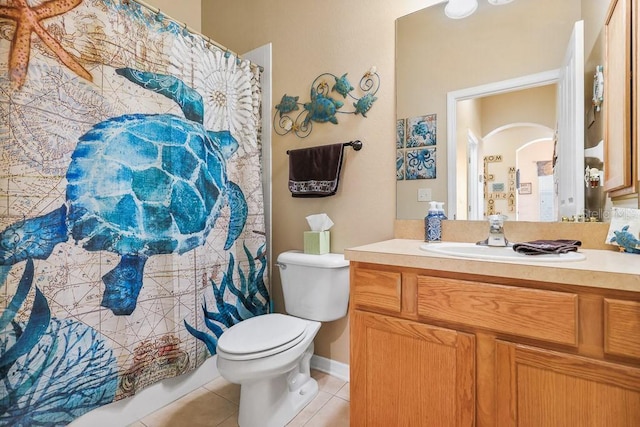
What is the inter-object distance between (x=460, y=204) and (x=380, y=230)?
42cm

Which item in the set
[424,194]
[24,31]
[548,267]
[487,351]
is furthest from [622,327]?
[24,31]

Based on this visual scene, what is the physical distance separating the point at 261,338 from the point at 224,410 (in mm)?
545

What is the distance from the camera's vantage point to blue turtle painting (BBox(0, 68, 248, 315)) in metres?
1.23

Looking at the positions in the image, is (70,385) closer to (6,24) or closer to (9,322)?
(9,322)

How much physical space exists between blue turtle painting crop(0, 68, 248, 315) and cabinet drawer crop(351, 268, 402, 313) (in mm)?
938

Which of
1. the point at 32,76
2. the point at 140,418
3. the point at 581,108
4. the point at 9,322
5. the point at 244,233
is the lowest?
the point at 140,418

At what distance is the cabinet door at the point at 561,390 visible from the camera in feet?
2.47

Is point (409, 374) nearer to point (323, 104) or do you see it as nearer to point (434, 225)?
point (434, 225)

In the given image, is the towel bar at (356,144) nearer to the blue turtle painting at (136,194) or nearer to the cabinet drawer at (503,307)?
the blue turtle painting at (136,194)

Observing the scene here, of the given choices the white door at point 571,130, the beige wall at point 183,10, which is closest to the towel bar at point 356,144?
the white door at point 571,130

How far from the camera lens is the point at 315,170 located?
1799mm

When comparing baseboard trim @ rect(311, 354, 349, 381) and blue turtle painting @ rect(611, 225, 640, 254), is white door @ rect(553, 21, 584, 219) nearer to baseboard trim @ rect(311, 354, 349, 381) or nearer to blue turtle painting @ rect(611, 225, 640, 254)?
blue turtle painting @ rect(611, 225, 640, 254)

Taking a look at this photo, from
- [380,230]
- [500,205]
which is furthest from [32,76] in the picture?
[500,205]

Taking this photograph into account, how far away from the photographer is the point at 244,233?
1.92 meters
